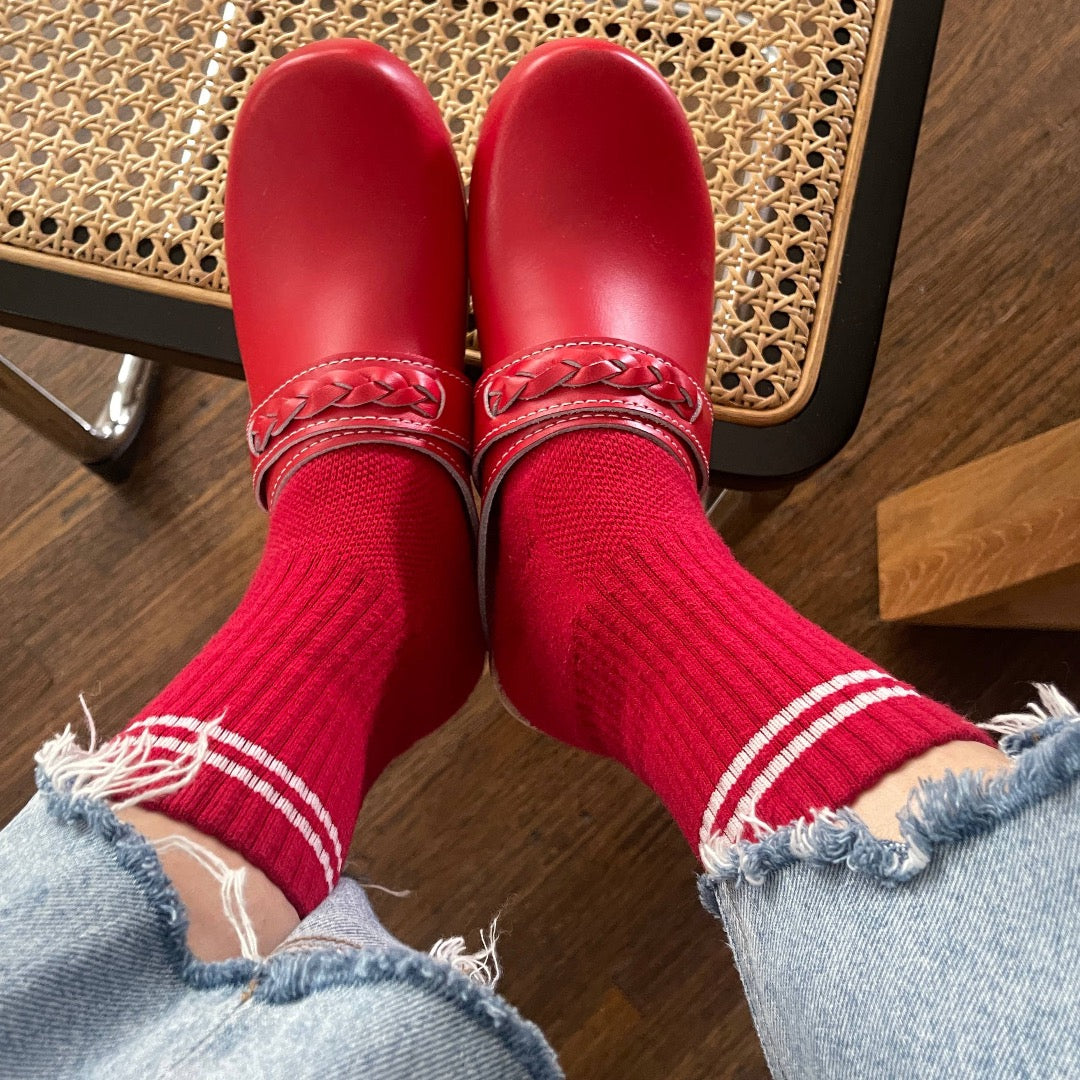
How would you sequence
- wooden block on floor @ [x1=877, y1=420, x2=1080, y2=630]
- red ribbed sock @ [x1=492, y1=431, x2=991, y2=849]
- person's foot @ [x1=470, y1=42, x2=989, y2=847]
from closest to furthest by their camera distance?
red ribbed sock @ [x1=492, y1=431, x2=991, y2=849], person's foot @ [x1=470, y1=42, x2=989, y2=847], wooden block on floor @ [x1=877, y1=420, x2=1080, y2=630]

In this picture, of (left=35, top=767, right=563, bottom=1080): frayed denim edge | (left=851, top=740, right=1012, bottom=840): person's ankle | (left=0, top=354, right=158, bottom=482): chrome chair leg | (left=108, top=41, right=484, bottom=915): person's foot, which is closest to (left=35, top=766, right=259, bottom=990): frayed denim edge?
(left=35, top=767, right=563, bottom=1080): frayed denim edge

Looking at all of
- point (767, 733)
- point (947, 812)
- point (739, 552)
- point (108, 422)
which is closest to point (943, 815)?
point (947, 812)

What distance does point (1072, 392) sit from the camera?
0.92 meters

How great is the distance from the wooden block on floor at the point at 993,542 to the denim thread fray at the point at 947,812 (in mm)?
358

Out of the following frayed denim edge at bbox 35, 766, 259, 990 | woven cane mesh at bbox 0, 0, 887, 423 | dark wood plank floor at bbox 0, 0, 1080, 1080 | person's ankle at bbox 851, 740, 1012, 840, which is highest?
woven cane mesh at bbox 0, 0, 887, 423

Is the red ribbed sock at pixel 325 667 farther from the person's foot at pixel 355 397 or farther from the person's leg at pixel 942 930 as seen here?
the person's leg at pixel 942 930

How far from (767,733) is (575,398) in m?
0.26

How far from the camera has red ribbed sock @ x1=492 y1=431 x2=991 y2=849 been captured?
406 millimetres

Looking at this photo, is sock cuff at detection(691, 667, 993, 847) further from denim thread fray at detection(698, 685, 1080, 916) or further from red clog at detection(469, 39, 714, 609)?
red clog at detection(469, 39, 714, 609)

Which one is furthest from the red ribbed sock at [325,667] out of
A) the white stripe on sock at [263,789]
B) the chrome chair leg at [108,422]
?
the chrome chair leg at [108,422]

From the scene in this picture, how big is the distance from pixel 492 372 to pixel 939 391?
0.53 m

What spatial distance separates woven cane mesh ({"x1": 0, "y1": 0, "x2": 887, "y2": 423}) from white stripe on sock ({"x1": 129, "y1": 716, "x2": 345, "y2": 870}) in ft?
0.91

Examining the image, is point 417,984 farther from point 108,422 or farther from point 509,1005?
point 108,422

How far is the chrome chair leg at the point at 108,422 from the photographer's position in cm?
78
